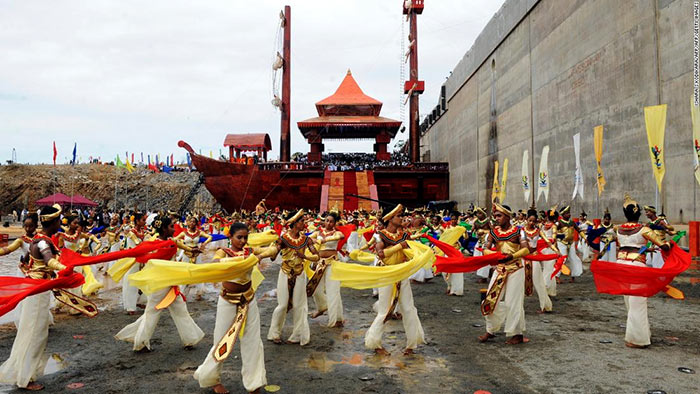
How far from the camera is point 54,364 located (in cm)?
560

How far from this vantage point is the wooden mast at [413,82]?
1779 inches

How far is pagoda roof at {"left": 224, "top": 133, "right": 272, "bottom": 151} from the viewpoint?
49125 mm

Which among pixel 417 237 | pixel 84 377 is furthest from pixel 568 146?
pixel 84 377

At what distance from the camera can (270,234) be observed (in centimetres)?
830

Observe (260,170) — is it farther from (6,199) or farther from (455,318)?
(6,199)

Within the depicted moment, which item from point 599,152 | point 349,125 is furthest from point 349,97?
point 599,152

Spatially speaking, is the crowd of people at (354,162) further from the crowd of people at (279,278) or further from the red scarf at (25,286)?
the red scarf at (25,286)

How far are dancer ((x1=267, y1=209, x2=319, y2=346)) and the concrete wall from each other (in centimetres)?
1236

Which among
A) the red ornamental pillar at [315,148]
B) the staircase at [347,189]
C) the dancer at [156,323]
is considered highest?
the red ornamental pillar at [315,148]

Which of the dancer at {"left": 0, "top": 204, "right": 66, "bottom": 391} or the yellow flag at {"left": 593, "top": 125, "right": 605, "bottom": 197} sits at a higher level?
the yellow flag at {"left": 593, "top": 125, "right": 605, "bottom": 197}

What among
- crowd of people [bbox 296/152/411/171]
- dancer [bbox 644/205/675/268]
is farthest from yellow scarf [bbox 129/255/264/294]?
crowd of people [bbox 296/152/411/171]

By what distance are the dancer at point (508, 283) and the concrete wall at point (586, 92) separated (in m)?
10.2

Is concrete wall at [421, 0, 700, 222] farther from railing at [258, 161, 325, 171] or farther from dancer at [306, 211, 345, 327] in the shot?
railing at [258, 161, 325, 171]

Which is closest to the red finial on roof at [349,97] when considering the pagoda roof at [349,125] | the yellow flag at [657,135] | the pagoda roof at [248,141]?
the pagoda roof at [349,125]
